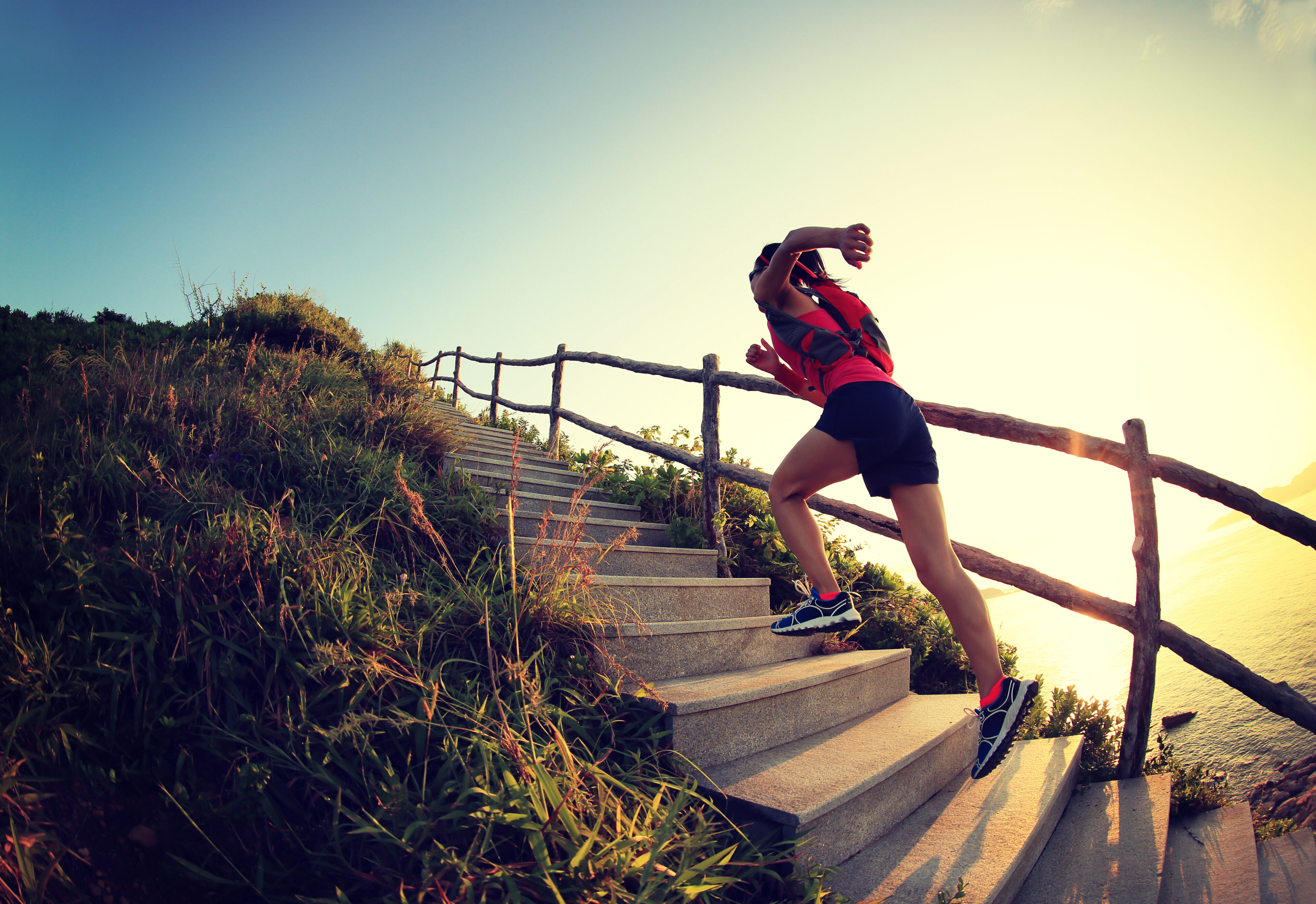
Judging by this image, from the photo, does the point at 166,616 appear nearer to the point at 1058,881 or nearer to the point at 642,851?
the point at 642,851

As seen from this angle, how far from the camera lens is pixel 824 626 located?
2.17 m

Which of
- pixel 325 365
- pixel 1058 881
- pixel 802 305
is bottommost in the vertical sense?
pixel 1058 881

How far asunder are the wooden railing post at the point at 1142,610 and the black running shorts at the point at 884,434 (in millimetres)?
1437

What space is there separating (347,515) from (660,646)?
168 cm

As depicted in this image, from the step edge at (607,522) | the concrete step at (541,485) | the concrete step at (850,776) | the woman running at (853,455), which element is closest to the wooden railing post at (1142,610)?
the concrete step at (850,776)

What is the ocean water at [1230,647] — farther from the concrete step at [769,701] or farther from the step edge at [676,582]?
the step edge at [676,582]

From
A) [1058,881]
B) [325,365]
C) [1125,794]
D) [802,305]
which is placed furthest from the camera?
[325,365]

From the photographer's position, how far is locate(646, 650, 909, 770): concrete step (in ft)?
6.81

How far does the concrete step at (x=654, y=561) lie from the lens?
328 centimetres

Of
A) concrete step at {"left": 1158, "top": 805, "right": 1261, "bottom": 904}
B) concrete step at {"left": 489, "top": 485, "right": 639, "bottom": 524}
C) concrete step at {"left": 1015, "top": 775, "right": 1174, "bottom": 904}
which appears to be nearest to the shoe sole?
concrete step at {"left": 1015, "top": 775, "right": 1174, "bottom": 904}

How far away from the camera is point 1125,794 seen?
2494 mm

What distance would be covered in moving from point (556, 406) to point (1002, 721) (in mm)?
5790

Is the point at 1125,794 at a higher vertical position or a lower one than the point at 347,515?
lower

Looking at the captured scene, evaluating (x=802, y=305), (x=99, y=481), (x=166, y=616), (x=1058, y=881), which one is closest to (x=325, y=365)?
(x=99, y=481)
